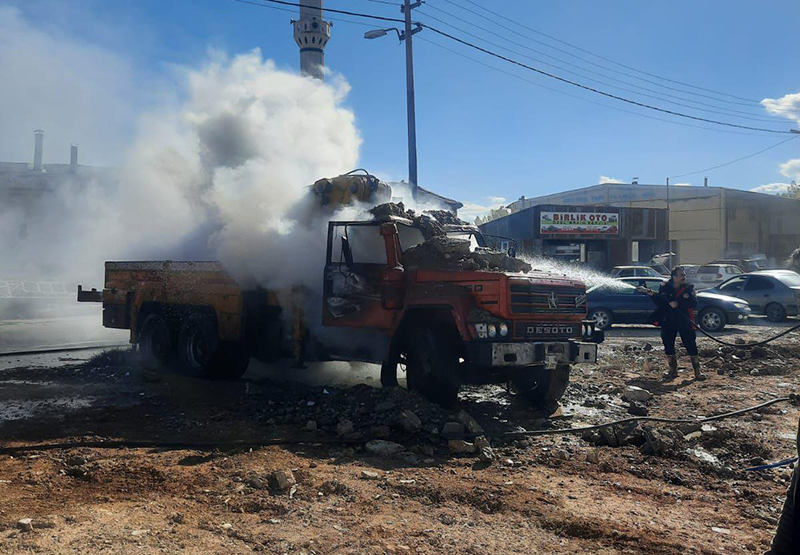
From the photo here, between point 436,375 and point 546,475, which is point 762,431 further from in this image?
point 436,375

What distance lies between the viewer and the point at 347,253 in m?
8.30

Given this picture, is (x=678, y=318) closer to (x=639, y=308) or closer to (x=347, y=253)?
(x=347, y=253)

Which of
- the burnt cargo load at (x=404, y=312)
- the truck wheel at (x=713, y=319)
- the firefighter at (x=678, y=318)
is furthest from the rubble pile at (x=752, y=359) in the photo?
the burnt cargo load at (x=404, y=312)

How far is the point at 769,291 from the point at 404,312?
1626cm

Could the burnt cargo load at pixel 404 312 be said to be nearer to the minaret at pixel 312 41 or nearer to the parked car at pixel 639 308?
the parked car at pixel 639 308

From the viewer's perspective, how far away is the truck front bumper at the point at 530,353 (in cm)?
695

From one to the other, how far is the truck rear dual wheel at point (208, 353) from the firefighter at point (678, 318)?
6.91 meters

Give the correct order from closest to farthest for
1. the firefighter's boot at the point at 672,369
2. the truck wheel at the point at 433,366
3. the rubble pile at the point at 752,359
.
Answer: the truck wheel at the point at 433,366 → the firefighter's boot at the point at 672,369 → the rubble pile at the point at 752,359

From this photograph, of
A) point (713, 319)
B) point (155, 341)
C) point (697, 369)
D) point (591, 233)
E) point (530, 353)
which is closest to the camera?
point (530, 353)

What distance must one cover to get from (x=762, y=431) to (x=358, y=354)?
481cm

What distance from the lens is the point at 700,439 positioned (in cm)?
666

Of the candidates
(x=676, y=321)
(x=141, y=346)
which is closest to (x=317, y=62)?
(x=141, y=346)

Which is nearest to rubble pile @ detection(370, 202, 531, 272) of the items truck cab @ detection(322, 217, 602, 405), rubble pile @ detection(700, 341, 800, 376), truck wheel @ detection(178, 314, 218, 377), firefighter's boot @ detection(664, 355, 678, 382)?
truck cab @ detection(322, 217, 602, 405)

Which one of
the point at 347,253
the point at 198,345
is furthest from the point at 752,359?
the point at 198,345
